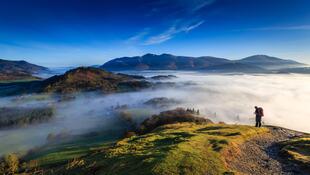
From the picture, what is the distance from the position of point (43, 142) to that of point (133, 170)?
19012 centimetres

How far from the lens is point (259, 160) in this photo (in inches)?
1238

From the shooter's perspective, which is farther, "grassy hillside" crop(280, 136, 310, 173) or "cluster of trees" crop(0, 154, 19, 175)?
"cluster of trees" crop(0, 154, 19, 175)

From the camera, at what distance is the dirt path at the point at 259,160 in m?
27.9

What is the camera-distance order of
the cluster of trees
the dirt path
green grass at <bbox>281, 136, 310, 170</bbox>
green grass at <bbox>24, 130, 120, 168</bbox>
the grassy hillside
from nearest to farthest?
the dirt path < the grassy hillside < green grass at <bbox>281, 136, 310, 170</bbox> < the cluster of trees < green grass at <bbox>24, 130, 120, 168</bbox>

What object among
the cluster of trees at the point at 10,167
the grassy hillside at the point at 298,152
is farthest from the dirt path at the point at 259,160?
the cluster of trees at the point at 10,167

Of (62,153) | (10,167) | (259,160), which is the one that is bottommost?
(62,153)

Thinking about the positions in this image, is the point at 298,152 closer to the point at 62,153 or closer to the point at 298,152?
the point at 298,152

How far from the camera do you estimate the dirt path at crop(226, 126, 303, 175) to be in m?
27.9

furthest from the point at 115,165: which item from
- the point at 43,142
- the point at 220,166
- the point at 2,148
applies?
the point at 2,148

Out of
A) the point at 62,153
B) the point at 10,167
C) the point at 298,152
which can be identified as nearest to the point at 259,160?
the point at 298,152

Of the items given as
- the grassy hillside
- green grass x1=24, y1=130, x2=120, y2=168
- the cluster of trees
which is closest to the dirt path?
the grassy hillside

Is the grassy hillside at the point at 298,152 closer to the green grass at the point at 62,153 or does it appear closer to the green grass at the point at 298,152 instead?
the green grass at the point at 298,152

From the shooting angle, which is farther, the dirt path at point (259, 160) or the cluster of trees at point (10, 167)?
the cluster of trees at point (10, 167)

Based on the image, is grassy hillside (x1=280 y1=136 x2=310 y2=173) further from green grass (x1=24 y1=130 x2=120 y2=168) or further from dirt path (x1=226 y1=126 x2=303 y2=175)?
green grass (x1=24 y1=130 x2=120 y2=168)
